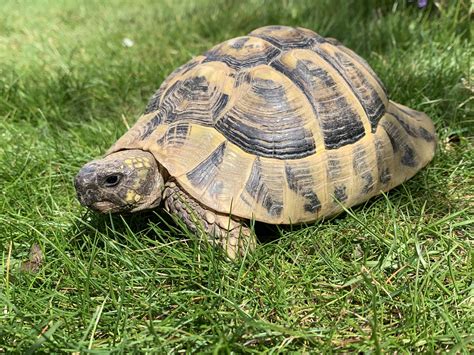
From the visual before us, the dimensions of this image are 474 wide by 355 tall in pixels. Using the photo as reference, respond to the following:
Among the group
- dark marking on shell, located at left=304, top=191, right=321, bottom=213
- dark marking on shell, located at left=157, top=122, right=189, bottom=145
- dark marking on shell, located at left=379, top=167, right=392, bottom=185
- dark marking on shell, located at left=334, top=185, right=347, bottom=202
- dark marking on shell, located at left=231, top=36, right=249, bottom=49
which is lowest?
dark marking on shell, located at left=379, top=167, right=392, bottom=185

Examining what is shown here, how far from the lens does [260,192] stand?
2.03 meters

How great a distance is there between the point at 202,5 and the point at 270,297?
5.47 metres

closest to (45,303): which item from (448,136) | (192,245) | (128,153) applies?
(192,245)

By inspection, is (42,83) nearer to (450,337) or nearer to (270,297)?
(270,297)

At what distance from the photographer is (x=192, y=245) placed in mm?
1998

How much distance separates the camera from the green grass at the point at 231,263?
155 centimetres

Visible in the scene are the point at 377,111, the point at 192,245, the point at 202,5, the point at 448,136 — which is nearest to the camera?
the point at 192,245

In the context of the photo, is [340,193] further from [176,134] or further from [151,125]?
[151,125]

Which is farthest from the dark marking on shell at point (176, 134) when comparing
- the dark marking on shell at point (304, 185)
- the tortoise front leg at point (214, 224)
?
the dark marking on shell at point (304, 185)

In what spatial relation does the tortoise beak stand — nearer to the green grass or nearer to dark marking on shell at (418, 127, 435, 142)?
the green grass

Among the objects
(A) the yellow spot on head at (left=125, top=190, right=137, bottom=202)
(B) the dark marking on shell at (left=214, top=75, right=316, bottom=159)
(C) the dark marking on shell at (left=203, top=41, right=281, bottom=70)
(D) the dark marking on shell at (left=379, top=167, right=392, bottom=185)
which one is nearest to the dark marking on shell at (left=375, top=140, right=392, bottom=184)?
(D) the dark marking on shell at (left=379, top=167, right=392, bottom=185)

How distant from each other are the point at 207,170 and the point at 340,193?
678 mm

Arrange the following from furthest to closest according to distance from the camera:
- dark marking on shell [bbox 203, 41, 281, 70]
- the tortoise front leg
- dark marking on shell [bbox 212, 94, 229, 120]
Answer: dark marking on shell [bbox 203, 41, 281, 70], dark marking on shell [bbox 212, 94, 229, 120], the tortoise front leg

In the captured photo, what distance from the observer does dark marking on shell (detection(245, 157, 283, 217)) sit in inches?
79.6
